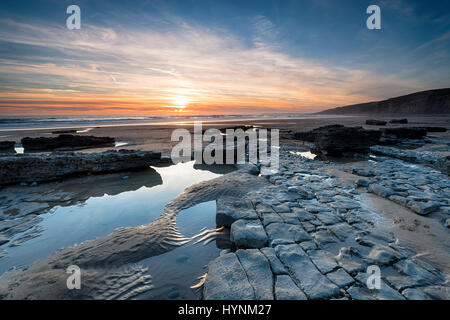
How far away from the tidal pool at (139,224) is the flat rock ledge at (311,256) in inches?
18.3

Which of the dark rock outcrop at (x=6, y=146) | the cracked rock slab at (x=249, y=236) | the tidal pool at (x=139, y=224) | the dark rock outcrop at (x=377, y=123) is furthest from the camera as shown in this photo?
the dark rock outcrop at (x=377, y=123)

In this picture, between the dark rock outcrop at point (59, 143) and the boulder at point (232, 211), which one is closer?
the boulder at point (232, 211)

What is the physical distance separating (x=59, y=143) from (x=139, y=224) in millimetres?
13440

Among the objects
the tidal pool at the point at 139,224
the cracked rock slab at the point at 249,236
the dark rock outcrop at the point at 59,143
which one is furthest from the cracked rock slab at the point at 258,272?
the dark rock outcrop at the point at 59,143

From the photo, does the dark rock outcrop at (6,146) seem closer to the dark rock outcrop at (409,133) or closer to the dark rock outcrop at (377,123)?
the dark rock outcrop at (409,133)

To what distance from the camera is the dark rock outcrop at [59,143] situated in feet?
40.6

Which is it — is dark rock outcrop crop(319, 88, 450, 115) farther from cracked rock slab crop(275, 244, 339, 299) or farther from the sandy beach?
cracked rock slab crop(275, 244, 339, 299)

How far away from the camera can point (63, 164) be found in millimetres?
6992

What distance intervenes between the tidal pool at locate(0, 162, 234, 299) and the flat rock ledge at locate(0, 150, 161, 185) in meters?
1.29

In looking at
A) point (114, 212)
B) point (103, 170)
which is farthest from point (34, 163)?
point (114, 212)

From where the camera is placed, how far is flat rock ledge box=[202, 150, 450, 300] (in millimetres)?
2229

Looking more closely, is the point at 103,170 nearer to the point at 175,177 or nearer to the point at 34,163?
the point at 34,163

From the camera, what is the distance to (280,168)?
758 centimetres

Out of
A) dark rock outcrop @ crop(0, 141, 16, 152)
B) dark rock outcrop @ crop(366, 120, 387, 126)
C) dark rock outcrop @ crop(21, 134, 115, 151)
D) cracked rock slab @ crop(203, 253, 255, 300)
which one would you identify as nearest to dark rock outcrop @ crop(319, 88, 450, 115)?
dark rock outcrop @ crop(366, 120, 387, 126)
